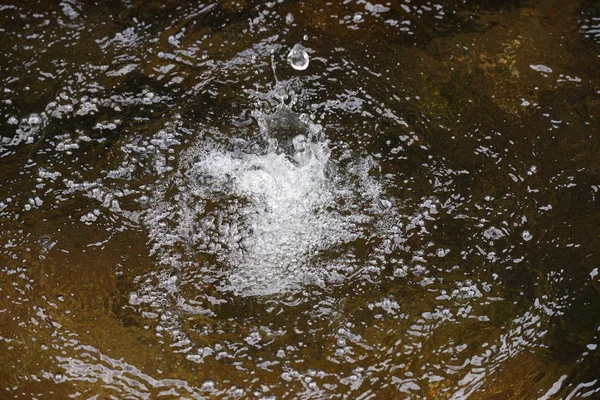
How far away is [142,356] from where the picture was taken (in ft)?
6.63

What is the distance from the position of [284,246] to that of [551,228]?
92 cm

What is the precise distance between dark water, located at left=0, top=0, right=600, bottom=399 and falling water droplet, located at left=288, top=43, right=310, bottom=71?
0.04 feet

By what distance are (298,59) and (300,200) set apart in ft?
2.44

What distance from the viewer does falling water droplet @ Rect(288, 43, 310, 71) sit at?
288 cm

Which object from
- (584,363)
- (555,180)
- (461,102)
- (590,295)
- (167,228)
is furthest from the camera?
(461,102)

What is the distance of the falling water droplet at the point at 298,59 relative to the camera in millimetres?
2883

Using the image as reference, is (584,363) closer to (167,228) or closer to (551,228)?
(551,228)

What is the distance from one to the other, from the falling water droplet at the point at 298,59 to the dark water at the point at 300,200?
1 cm

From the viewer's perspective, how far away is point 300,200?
2.44m

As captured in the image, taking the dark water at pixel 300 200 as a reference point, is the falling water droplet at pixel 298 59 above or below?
above

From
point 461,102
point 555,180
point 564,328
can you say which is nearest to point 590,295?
point 564,328

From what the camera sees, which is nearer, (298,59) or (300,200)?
(300,200)

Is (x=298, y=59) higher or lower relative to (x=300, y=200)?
higher

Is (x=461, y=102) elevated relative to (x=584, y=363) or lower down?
elevated
